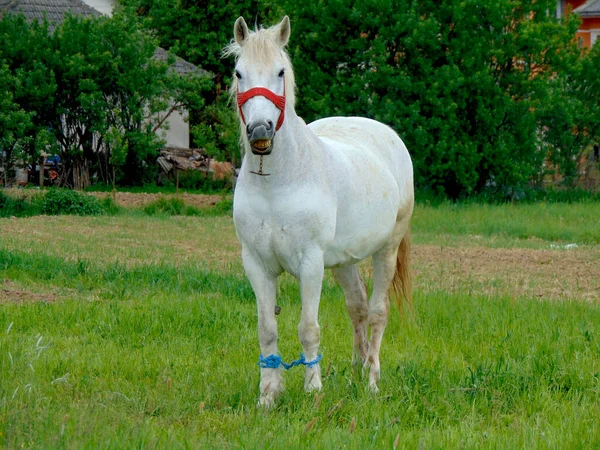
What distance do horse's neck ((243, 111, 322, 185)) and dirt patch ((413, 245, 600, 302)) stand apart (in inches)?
180

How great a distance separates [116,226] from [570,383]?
11745 mm

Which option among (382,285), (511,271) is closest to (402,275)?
(382,285)

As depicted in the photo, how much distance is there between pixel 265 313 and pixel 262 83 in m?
1.35

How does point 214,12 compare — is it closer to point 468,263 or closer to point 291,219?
point 468,263

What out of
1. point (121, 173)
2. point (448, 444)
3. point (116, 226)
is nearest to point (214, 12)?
point (121, 173)

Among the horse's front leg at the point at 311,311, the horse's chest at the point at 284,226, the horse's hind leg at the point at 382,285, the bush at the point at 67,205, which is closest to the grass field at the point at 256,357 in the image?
the horse's front leg at the point at 311,311

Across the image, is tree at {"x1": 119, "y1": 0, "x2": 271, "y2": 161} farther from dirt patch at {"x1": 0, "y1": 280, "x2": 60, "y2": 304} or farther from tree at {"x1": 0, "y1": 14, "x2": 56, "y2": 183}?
dirt patch at {"x1": 0, "y1": 280, "x2": 60, "y2": 304}

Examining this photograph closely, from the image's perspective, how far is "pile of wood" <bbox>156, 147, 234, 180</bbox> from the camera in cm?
2772

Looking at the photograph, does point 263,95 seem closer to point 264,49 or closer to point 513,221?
point 264,49

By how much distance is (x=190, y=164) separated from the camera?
28.0 m

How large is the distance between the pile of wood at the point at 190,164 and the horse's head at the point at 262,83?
71.8 ft

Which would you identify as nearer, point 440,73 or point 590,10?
point 440,73

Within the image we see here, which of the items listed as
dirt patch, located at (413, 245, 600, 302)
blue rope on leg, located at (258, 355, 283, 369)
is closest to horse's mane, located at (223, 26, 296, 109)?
blue rope on leg, located at (258, 355, 283, 369)

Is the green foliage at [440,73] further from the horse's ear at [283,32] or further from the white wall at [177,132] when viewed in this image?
the horse's ear at [283,32]
